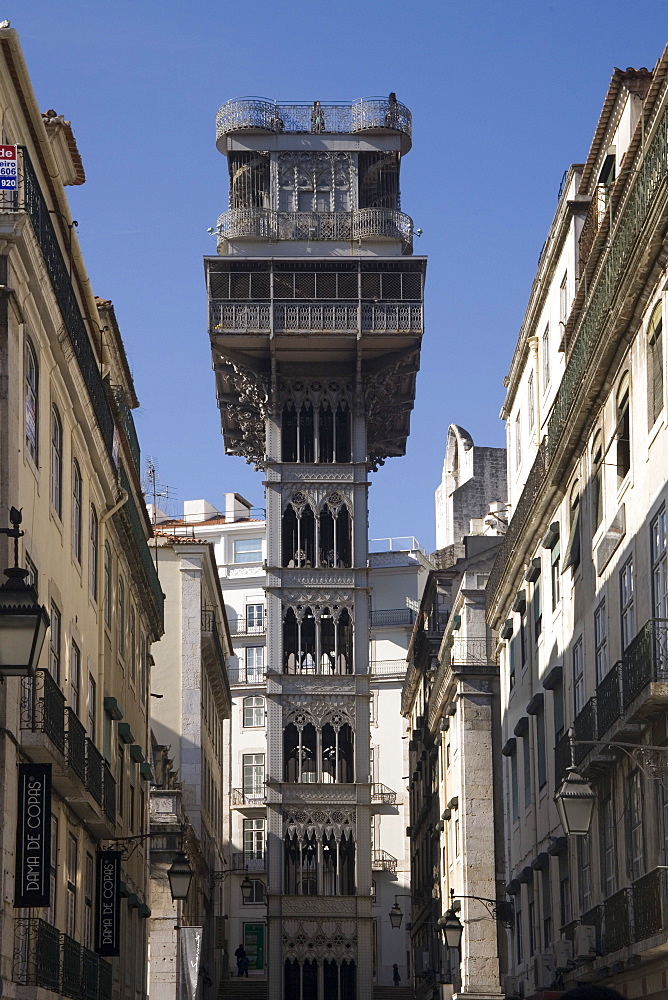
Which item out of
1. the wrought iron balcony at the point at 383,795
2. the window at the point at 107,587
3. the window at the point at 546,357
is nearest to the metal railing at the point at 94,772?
the window at the point at 107,587

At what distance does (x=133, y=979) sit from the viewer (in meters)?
34.9

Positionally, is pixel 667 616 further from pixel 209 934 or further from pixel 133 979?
pixel 209 934

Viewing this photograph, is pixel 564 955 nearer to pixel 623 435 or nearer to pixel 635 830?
pixel 635 830

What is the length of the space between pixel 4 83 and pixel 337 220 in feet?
147

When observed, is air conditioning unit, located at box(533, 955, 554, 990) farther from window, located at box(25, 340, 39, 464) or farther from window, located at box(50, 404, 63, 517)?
window, located at box(25, 340, 39, 464)

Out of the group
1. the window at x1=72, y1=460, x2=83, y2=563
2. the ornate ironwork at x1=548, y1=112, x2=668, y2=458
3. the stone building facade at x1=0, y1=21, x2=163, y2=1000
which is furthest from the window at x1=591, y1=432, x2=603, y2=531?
the window at x1=72, y1=460, x2=83, y2=563

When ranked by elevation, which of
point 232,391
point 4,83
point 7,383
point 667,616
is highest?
point 232,391

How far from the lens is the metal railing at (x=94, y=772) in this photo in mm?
25061

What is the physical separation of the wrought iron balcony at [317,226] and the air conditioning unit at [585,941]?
42753mm

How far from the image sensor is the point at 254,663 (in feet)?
293

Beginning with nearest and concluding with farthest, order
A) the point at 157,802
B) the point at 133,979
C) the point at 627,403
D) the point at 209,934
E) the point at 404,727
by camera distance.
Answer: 1. the point at 627,403
2. the point at 133,979
3. the point at 157,802
4. the point at 209,934
5. the point at 404,727

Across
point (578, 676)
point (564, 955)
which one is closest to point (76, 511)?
point (578, 676)

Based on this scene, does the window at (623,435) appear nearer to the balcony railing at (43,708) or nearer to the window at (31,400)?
the window at (31,400)

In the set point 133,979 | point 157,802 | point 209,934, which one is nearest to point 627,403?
point 133,979
